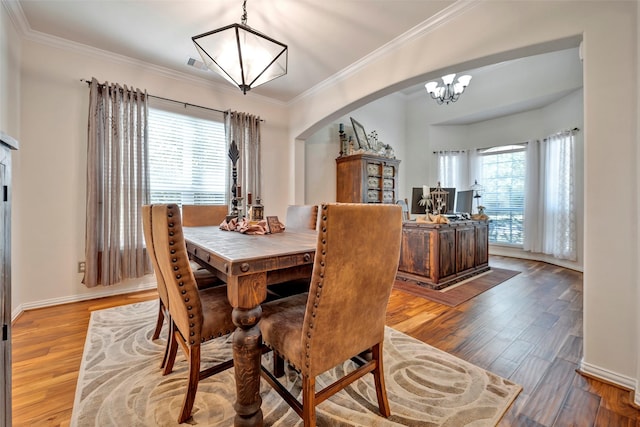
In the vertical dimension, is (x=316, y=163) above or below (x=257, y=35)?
below

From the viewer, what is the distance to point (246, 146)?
373 cm

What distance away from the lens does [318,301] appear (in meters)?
0.95

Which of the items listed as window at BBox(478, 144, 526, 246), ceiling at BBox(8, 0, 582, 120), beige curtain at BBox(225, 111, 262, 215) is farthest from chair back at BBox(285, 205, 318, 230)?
window at BBox(478, 144, 526, 246)

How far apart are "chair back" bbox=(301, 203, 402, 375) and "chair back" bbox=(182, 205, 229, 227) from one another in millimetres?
2111

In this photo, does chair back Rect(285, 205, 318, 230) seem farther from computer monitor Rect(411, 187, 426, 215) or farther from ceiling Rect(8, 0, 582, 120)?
computer monitor Rect(411, 187, 426, 215)

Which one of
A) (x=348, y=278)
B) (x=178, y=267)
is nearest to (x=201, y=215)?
(x=178, y=267)

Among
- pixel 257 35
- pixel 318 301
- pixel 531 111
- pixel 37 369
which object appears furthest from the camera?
pixel 531 111

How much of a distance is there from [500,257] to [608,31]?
4.69 metres

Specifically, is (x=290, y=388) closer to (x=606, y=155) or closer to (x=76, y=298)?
(x=606, y=155)

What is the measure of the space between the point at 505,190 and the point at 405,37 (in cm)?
433

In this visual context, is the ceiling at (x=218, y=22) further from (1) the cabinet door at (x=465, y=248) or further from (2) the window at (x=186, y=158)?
(1) the cabinet door at (x=465, y=248)

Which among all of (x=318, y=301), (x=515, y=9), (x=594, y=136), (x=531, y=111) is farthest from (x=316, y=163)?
(x=531, y=111)

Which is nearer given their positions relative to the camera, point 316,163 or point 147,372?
point 147,372

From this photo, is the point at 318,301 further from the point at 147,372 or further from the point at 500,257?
the point at 500,257
